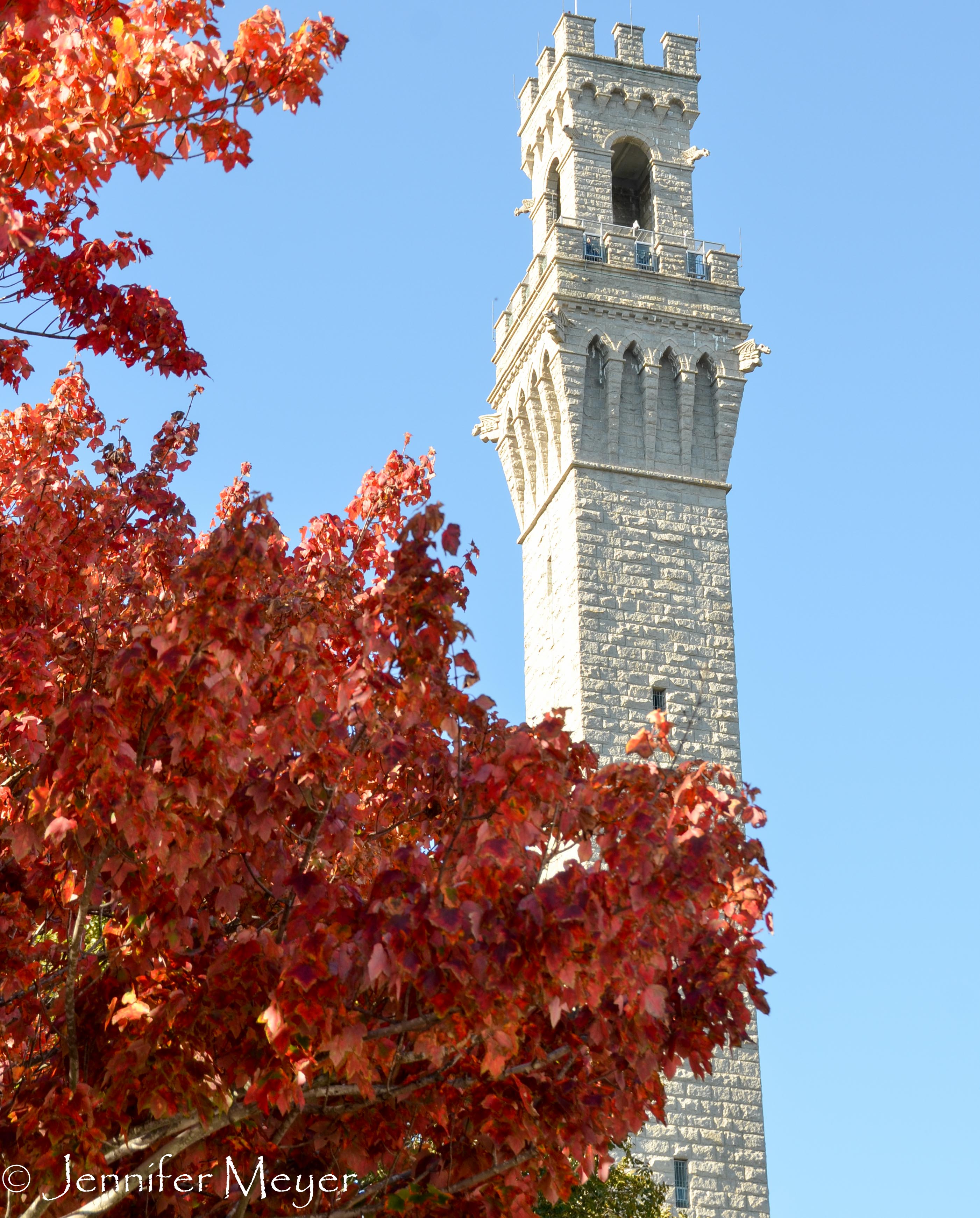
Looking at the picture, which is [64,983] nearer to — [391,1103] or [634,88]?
[391,1103]

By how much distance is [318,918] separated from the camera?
6.57 meters

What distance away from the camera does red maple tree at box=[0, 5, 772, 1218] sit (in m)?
6.40

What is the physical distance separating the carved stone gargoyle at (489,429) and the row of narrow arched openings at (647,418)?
342 cm

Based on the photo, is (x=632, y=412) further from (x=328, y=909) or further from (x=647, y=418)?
(x=328, y=909)

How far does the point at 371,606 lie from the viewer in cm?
746

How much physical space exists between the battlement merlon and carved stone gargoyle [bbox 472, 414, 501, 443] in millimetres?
7854

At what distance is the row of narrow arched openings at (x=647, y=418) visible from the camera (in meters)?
32.0

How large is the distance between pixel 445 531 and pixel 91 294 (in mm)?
3139

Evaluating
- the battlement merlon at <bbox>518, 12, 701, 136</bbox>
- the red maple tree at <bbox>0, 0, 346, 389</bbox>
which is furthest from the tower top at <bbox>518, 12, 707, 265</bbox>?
the red maple tree at <bbox>0, 0, 346, 389</bbox>

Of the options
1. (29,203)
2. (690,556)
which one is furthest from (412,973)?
(690,556)

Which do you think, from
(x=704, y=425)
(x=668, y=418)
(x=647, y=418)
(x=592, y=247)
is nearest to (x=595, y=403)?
(x=647, y=418)

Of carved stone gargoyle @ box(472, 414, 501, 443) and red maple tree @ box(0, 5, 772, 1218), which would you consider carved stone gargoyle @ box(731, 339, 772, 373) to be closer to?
carved stone gargoyle @ box(472, 414, 501, 443)

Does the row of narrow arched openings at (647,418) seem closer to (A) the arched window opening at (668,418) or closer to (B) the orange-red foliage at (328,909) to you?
(A) the arched window opening at (668,418)

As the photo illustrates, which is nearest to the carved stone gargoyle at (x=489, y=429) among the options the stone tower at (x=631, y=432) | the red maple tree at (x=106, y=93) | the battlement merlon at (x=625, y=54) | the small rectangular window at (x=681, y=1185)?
the stone tower at (x=631, y=432)
